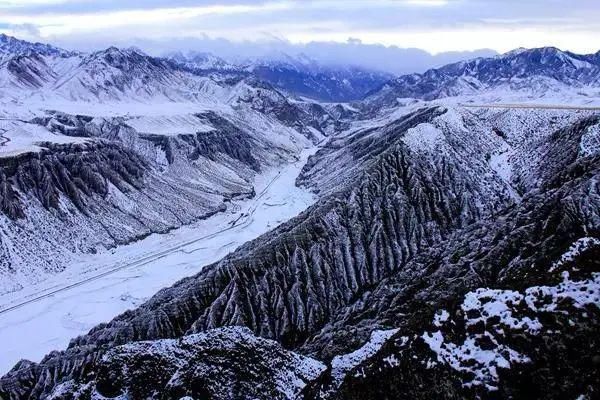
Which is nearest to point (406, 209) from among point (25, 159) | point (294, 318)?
point (294, 318)

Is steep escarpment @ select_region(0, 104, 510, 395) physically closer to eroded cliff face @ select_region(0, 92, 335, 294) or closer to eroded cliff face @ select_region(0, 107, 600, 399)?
eroded cliff face @ select_region(0, 107, 600, 399)

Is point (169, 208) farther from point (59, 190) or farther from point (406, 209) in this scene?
point (406, 209)

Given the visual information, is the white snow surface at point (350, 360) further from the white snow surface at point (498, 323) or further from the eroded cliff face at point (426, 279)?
the white snow surface at point (498, 323)

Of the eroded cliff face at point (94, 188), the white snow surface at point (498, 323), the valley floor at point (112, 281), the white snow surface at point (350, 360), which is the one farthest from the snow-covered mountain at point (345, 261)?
the valley floor at point (112, 281)

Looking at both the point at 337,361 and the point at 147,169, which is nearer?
the point at 337,361

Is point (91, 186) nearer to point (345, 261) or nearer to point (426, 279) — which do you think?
point (345, 261)

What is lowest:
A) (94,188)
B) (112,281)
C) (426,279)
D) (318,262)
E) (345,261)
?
(112,281)

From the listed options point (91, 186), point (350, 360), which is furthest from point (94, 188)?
point (350, 360)

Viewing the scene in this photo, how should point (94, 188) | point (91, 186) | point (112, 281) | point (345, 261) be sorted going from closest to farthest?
point (345, 261) < point (112, 281) < point (91, 186) < point (94, 188)
